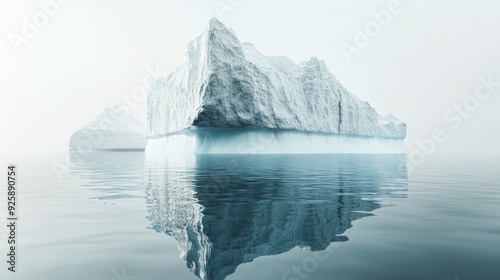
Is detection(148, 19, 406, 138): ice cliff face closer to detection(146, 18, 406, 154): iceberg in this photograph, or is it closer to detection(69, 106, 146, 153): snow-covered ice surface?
detection(146, 18, 406, 154): iceberg

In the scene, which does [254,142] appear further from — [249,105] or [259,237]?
[259,237]

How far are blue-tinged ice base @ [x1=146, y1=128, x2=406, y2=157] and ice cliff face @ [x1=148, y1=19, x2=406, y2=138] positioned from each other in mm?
1218

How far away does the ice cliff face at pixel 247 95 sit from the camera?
36062 mm

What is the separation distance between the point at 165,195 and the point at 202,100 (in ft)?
86.8

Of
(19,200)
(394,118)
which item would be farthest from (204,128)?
(394,118)

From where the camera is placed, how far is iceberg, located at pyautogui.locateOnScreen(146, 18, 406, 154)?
36344mm

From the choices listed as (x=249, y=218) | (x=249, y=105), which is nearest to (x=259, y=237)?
(x=249, y=218)

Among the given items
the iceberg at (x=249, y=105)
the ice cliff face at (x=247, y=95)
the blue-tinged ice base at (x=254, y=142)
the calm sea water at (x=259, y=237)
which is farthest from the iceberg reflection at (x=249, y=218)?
the blue-tinged ice base at (x=254, y=142)

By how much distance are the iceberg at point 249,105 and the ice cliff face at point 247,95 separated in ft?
0.33

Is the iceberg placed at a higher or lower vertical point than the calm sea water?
higher

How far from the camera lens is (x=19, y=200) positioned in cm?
930

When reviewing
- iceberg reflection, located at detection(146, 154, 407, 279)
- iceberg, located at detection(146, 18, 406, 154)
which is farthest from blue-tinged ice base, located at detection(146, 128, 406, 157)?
iceberg reflection, located at detection(146, 154, 407, 279)

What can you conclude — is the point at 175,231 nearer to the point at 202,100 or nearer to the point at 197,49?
the point at 202,100

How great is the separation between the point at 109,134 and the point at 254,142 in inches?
2727
